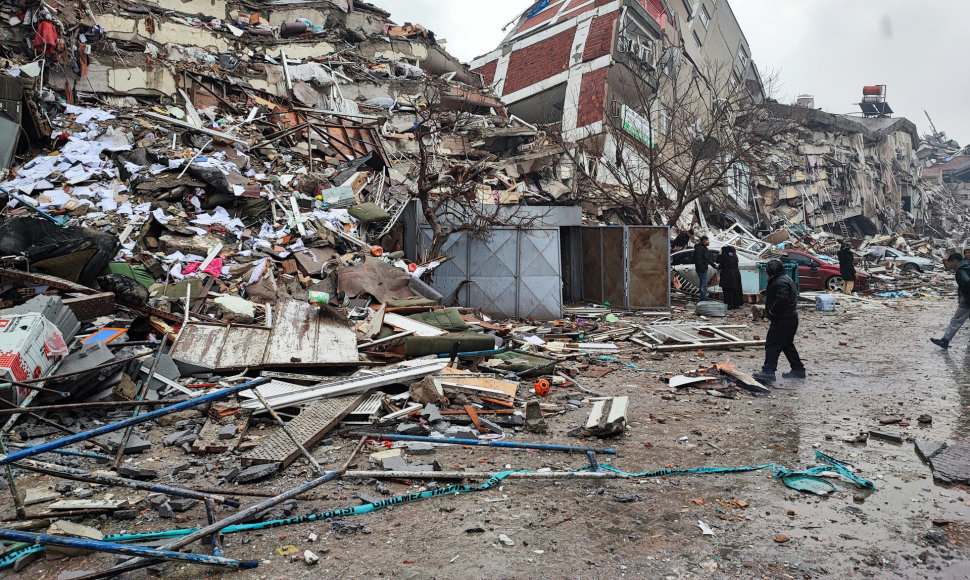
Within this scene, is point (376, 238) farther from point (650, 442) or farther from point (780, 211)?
point (780, 211)

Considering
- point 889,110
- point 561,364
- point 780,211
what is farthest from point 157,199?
point 889,110

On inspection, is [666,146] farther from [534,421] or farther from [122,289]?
[122,289]

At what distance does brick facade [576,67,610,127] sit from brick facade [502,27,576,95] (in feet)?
6.00

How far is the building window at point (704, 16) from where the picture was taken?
105ft

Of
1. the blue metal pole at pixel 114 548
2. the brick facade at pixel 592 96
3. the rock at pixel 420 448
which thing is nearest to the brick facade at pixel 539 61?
the brick facade at pixel 592 96

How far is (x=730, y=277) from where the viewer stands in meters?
13.0

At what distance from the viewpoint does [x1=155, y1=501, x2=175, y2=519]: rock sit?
Answer: 3.45 m

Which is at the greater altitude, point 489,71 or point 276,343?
point 489,71

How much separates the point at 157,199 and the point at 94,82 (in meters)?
6.79

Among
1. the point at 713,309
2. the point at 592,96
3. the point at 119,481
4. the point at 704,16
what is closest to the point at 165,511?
the point at 119,481

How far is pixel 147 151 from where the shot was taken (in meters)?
10.9

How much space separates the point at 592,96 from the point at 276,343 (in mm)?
20768

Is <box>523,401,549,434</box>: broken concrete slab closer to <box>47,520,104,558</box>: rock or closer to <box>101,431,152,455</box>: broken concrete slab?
<box>101,431,152,455</box>: broken concrete slab

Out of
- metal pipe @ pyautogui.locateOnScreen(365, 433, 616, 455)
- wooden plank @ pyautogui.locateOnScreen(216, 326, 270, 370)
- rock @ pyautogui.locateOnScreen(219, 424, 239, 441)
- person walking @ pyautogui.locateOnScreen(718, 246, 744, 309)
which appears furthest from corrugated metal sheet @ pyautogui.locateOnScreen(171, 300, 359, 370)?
person walking @ pyautogui.locateOnScreen(718, 246, 744, 309)
